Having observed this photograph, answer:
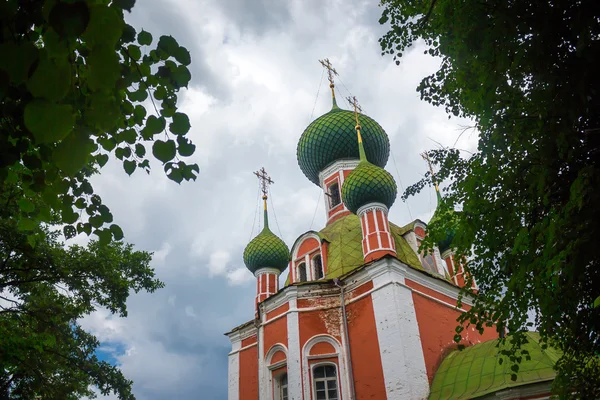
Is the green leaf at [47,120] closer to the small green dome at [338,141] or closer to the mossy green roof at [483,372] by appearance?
the mossy green roof at [483,372]

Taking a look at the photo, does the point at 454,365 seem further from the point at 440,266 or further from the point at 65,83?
the point at 65,83

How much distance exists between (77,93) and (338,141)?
16187 mm

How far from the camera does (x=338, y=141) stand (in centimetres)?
1795

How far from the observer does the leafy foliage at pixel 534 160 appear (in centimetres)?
344

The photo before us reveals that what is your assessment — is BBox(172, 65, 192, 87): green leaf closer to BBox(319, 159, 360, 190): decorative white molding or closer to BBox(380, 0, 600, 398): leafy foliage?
BBox(380, 0, 600, 398): leafy foliage

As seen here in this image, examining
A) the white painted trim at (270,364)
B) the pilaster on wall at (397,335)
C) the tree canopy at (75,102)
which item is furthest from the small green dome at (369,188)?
the tree canopy at (75,102)

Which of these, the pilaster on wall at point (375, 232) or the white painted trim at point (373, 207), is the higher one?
the white painted trim at point (373, 207)

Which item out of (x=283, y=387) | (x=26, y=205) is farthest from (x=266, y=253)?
(x=26, y=205)

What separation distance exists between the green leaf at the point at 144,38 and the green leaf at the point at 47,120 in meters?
1.17

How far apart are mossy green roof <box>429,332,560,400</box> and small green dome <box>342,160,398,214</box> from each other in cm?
463

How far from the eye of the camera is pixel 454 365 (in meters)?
10.9

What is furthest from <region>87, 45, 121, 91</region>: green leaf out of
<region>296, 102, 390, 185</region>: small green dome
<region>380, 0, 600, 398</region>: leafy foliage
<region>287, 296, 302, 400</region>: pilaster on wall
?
<region>296, 102, 390, 185</region>: small green dome

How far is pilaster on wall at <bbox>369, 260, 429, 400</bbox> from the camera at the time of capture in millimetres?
10438

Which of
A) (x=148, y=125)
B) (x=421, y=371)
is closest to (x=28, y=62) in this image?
(x=148, y=125)
